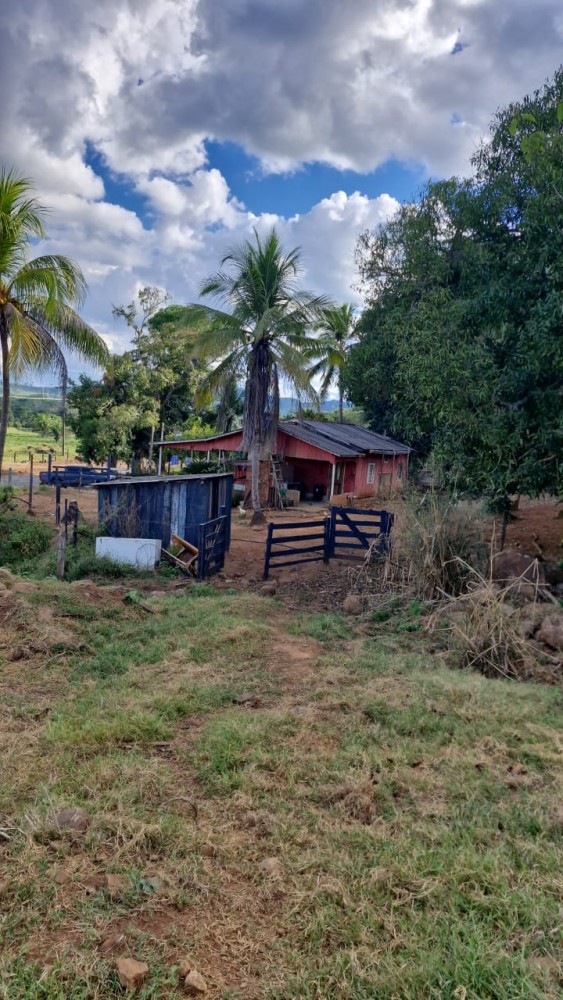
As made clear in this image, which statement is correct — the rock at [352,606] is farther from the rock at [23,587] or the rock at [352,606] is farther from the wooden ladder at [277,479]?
the wooden ladder at [277,479]

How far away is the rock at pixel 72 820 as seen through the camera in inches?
132

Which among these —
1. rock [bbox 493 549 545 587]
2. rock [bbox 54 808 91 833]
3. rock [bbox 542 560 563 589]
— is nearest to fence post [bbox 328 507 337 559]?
rock [bbox 493 549 545 587]

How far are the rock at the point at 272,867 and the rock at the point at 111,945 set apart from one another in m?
0.83

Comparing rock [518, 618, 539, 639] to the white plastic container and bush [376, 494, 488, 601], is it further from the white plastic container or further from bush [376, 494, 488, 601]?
the white plastic container

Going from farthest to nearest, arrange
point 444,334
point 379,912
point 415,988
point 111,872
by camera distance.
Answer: point 444,334 → point 111,872 → point 379,912 → point 415,988

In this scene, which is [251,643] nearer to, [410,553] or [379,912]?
[410,553]

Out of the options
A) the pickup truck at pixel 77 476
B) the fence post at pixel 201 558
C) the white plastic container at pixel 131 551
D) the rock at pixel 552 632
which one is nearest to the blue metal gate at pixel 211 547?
the fence post at pixel 201 558

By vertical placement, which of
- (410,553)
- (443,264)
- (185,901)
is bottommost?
(185,901)

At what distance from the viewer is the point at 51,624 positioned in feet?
23.4

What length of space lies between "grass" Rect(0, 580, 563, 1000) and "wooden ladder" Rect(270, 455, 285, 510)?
18.5 m

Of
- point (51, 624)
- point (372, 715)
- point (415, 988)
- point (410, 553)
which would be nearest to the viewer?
point (415, 988)

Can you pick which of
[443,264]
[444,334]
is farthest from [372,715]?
[443,264]

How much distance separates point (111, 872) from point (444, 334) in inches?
401

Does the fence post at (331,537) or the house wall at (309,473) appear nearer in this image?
the fence post at (331,537)
